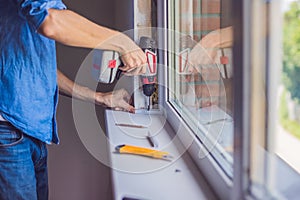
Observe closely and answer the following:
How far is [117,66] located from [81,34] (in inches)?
10.0

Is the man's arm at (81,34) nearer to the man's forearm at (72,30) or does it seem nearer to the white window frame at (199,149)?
the man's forearm at (72,30)

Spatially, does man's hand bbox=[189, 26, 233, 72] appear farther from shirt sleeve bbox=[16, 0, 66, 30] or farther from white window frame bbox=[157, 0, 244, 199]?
shirt sleeve bbox=[16, 0, 66, 30]

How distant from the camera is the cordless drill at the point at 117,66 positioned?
3.97 ft

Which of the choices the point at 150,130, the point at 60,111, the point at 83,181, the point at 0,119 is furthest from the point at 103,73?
the point at 83,181

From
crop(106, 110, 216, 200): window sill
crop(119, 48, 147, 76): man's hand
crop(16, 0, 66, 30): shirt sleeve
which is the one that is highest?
crop(16, 0, 66, 30): shirt sleeve

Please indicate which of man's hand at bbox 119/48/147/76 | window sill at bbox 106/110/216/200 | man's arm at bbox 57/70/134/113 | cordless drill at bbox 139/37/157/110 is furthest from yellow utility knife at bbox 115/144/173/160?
man's arm at bbox 57/70/134/113

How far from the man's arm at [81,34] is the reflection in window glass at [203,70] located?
0.17 m

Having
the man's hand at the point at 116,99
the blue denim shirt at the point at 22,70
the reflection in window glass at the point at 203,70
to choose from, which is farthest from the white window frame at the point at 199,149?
the blue denim shirt at the point at 22,70

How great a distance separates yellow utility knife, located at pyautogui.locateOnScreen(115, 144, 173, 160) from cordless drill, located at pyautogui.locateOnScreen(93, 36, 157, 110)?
9.7 inches

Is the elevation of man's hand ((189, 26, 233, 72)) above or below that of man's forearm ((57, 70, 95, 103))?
above

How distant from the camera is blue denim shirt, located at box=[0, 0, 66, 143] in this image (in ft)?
3.84

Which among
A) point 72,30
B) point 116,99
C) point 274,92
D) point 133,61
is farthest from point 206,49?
point 116,99

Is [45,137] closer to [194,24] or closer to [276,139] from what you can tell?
[194,24]

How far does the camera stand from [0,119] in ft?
3.88
